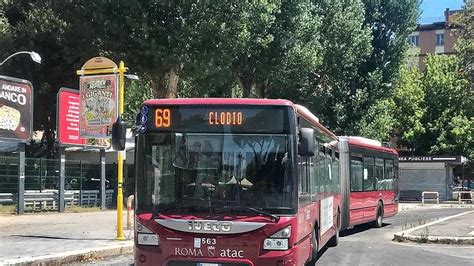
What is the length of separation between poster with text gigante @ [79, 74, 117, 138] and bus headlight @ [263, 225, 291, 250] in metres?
9.00

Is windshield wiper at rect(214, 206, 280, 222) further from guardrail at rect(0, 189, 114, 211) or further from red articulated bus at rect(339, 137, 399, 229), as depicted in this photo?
guardrail at rect(0, 189, 114, 211)

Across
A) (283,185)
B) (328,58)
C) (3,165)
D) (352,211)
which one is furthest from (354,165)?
(328,58)

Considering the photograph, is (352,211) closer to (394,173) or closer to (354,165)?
(354,165)

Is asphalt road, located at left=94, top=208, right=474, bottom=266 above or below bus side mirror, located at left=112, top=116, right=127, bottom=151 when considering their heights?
below

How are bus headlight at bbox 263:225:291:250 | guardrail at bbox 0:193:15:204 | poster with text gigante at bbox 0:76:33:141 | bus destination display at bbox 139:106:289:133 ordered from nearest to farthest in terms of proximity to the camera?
bus headlight at bbox 263:225:291:250, bus destination display at bbox 139:106:289:133, poster with text gigante at bbox 0:76:33:141, guardrail at bbox 0:193:15:204

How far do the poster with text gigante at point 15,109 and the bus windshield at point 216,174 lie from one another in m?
16.8

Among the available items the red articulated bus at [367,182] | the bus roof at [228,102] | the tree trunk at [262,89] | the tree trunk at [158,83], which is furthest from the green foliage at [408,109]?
the bus roof at [228,102]

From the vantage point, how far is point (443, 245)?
15469 millimetres

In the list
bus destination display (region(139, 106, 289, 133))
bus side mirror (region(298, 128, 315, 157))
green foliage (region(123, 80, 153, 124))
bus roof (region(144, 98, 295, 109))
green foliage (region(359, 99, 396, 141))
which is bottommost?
bus side mirror (region(298, 128, 315, 157))

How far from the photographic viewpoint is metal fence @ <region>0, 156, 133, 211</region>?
25797 mm

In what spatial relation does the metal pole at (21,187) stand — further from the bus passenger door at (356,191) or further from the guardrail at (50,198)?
the bus passenger door at (356,191)

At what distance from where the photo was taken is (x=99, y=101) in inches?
642

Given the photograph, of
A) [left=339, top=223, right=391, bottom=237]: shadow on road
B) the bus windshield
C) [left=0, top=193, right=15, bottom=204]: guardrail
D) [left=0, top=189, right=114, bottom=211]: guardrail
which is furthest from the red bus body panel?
[left=0, top=193, right=15, bottom=204]: guardrail

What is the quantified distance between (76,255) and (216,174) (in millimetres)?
5098
